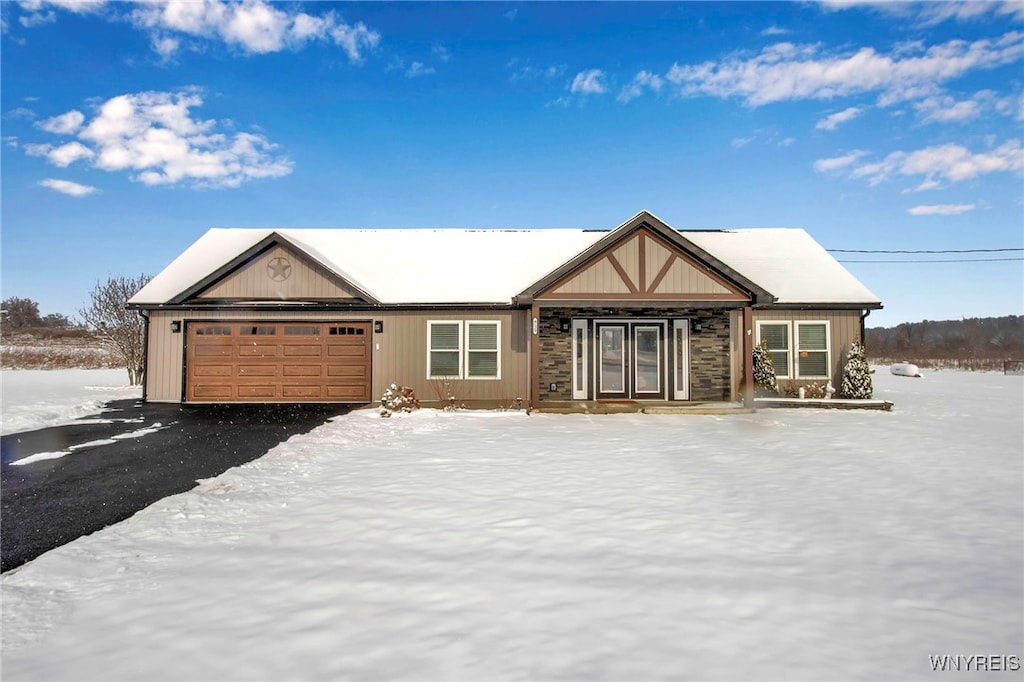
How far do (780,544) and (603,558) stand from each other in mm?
1707

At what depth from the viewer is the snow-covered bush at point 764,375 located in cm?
1561

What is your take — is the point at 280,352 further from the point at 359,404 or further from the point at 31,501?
the point at 31,501

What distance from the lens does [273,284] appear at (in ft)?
51.1

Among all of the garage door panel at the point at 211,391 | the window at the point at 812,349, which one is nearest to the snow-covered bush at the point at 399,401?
the garage door panel at the point at 211,391

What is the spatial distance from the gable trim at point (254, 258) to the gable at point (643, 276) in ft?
18.8

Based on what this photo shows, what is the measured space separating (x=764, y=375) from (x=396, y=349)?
1130cm

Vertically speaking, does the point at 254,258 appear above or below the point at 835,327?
above

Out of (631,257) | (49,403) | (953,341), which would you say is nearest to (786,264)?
(631,257)

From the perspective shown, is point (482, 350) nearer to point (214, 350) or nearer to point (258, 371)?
point (258, 371)

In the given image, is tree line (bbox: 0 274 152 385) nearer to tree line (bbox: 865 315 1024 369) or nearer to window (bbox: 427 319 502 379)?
window (bbox: 427 319 502 379)

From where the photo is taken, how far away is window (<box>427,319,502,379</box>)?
50.3 feet

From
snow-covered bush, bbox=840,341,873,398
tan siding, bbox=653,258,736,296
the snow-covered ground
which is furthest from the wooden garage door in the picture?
snow-covered bush, bbox=840,341,873,398

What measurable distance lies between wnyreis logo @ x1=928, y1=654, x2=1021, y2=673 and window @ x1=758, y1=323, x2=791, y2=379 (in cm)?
1403

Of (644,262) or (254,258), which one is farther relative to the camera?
(254,258)
